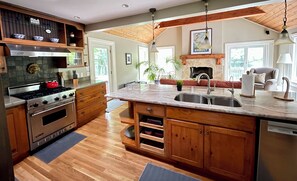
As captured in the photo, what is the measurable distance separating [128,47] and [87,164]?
5.00 metres

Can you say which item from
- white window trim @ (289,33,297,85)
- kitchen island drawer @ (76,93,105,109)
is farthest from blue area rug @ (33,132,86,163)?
white window trim @ (289,33,297,85)

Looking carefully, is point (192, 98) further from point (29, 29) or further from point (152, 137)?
point (29, 29)

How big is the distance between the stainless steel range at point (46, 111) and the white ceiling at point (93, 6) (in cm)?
141

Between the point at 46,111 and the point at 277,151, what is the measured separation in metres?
3.15

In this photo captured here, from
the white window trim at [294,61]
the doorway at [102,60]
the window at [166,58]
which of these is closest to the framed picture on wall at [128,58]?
the doorway at [102,60]

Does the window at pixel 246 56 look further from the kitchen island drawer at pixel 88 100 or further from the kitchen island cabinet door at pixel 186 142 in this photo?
the kitchen island cabinet door at pixel 186 142

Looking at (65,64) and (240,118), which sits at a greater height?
(65,64)

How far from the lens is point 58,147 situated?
268 cm

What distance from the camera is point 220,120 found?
1698 millimetres

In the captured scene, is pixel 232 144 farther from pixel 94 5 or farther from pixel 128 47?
pixel 128 47

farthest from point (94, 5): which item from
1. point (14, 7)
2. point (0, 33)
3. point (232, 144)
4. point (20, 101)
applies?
point (232, 144)

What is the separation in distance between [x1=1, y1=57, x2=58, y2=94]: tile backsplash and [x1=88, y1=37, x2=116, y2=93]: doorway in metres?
1.21

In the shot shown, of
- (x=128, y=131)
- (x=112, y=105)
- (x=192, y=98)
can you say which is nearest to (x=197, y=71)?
(x=112, y=105)

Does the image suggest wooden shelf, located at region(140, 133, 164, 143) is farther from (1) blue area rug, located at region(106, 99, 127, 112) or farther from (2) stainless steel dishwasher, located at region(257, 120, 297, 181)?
(1) blue area rug, located at region(106, 99, 127, 112)
